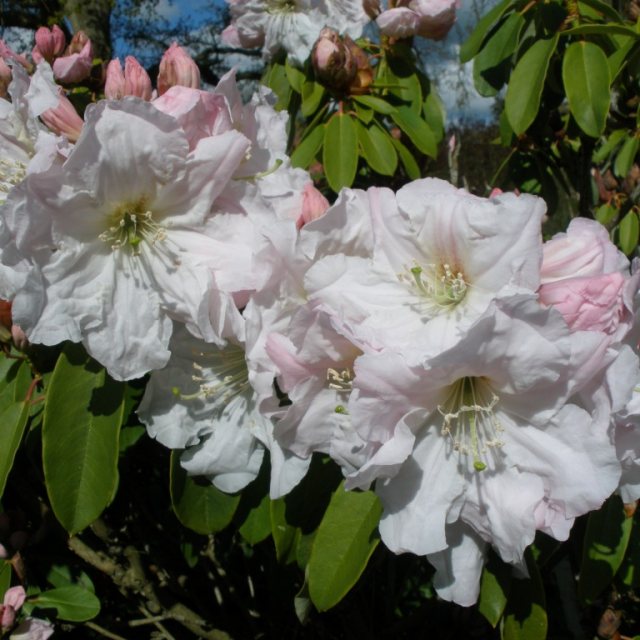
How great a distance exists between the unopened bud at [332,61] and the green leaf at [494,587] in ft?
4.61

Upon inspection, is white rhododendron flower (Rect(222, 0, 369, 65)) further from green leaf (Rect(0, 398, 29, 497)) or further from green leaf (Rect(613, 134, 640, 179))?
green leaf (Rect(0, 398, 29, 497))

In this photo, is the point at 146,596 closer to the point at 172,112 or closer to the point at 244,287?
the point at 244,287

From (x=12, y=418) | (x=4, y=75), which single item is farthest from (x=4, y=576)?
(x=4, y=75)

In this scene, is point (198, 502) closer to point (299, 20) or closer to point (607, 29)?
point (607, 29)

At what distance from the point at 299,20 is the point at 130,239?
1494mm

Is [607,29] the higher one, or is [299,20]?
[607,29]

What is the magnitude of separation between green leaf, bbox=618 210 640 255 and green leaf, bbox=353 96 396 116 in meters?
0.93

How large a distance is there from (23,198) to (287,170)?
0.43 meters

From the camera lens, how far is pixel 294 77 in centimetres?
227

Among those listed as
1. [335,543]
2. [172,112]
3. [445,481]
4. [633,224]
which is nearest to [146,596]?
[335,543]

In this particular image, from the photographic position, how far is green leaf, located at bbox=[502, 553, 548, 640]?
1183 mm

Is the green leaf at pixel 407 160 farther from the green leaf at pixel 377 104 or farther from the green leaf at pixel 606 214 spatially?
the green leaf at pixel 606 214

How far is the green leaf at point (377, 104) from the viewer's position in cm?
202

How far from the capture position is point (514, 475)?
1.00m
